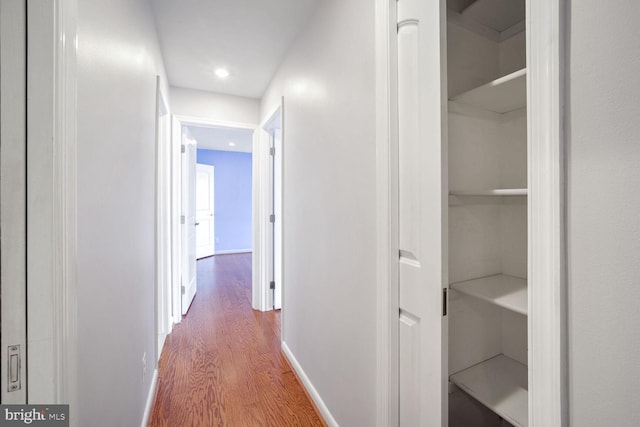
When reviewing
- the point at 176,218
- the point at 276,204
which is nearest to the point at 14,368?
the point at 176,218

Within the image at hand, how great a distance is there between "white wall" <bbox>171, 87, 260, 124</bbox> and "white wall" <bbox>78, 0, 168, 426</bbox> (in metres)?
1.35

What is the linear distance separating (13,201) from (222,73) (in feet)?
8.12

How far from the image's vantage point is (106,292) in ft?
3.25

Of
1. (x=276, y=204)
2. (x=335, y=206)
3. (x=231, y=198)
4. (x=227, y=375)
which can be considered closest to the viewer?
(x=335, y=206)

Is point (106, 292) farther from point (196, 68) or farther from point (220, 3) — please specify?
point (196, 68)

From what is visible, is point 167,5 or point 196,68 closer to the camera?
point 167,5

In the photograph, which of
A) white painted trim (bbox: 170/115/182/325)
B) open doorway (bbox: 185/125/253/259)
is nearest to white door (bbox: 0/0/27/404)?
white painted trim (bbox: 170/115/182/325)

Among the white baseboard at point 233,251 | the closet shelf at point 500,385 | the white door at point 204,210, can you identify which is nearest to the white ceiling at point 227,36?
the closet shelf at point 500,385

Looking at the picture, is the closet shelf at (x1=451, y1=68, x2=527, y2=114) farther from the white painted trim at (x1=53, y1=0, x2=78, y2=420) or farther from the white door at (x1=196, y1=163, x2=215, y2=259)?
the white door at (x1=196, y1=163, x2=215, y2=259)

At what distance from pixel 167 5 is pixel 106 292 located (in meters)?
1.82

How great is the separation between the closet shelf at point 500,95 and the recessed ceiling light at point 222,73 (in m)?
2.33

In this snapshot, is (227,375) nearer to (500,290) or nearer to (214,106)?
(500,290)

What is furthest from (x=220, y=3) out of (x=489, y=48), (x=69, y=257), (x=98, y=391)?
(x=98, y=391)

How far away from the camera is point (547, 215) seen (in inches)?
23.1
